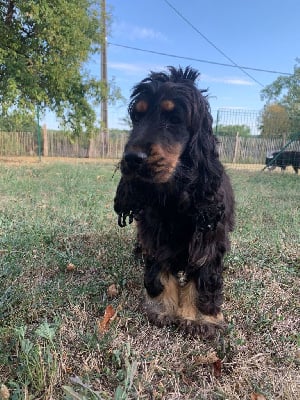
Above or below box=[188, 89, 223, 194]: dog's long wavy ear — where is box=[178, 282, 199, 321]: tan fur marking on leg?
below

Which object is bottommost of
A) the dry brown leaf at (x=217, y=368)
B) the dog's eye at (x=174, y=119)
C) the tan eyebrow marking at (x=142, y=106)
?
the dry brown leaf at (x=217, y=368)

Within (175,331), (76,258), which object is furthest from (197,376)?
(76,258)

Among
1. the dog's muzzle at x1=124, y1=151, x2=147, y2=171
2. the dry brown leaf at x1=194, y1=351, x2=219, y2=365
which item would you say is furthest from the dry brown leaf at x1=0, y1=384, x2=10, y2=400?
the dog's muzzle at x1=124, y1=151, x2=147, y2=171

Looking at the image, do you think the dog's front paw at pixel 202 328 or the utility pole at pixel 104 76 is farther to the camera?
the utility pole at pixel 104 76

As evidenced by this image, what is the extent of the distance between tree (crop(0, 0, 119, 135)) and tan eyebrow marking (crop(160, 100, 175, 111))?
1257 centimetres

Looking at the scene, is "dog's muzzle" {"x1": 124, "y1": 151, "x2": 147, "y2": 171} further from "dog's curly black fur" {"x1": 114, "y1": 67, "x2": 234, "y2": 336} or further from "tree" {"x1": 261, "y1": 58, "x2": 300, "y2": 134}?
"tree" {"x1": 261, "y1": 58, "x2": 300, "y2": 134}

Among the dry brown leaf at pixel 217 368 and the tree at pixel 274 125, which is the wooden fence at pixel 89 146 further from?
the dry brown leaf at pixel 217 368

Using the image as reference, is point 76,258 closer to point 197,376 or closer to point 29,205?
point 197,376

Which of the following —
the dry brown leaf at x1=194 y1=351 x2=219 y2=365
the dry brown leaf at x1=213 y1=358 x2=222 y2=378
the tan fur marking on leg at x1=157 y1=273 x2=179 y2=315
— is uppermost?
the tan fur marking on leg at x1=157 y1=273 x2=179 y2=315

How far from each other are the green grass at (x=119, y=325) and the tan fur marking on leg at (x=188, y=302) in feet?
0.61

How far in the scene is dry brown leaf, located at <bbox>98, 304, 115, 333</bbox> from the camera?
2.22 metres

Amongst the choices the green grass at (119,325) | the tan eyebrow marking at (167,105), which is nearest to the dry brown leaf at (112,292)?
the green grass at (119,325)

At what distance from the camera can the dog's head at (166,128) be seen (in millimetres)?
2000

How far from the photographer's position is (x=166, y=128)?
2182 millimetres
